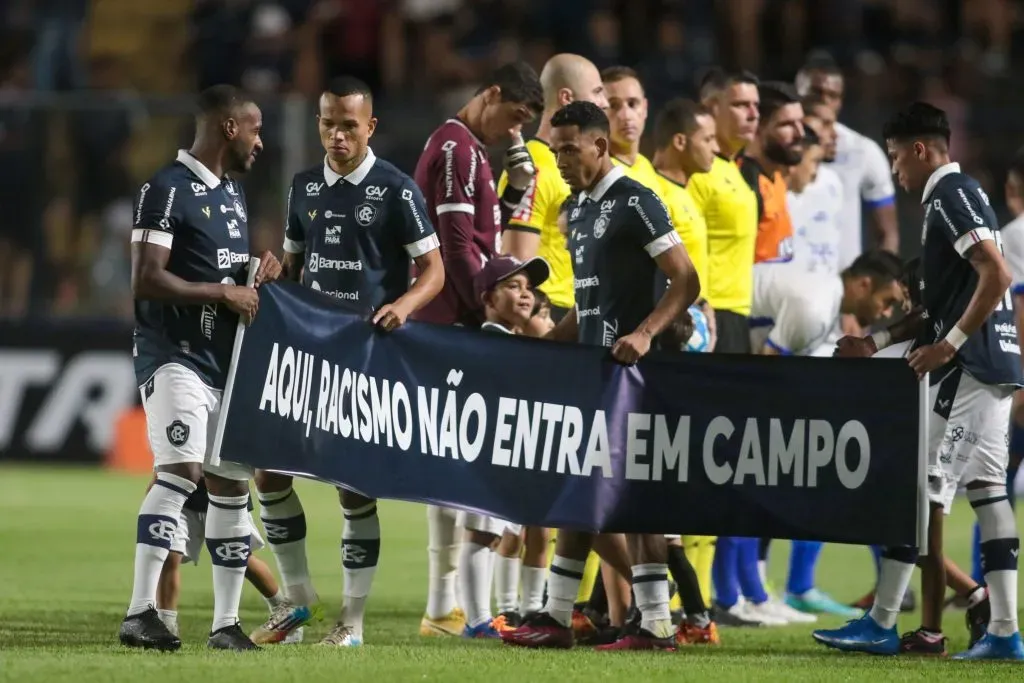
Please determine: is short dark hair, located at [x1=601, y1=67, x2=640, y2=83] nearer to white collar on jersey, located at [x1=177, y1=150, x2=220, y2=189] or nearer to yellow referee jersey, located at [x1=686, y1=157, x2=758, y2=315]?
yellow referee jersey, located at [x1=686, y1=157, x2=758, y2=315]

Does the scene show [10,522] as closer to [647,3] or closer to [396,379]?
[396,379]

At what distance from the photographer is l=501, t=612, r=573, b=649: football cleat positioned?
25.1ft

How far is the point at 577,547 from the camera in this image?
7.77 m

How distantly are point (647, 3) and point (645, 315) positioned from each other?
11.4 m

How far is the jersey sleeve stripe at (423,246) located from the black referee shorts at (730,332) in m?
2.52

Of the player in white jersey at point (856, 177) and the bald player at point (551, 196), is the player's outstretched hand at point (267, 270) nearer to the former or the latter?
the bald player at point (551, 196)

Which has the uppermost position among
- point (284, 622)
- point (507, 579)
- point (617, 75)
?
point (617, 75)

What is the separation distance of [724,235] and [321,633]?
3.16 m

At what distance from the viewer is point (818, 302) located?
10.4 metres

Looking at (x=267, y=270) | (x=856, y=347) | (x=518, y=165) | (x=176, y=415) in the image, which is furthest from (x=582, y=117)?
(x=176, y=415)

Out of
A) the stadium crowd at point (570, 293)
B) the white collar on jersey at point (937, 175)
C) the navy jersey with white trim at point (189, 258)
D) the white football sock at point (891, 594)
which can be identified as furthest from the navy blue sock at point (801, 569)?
the navy jersey with white trim at point (189, 258)

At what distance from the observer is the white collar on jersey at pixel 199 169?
7.32m

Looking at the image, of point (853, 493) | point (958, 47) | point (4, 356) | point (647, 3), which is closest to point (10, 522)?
point (4, 356)

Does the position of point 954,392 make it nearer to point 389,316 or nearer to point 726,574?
point 726,574
